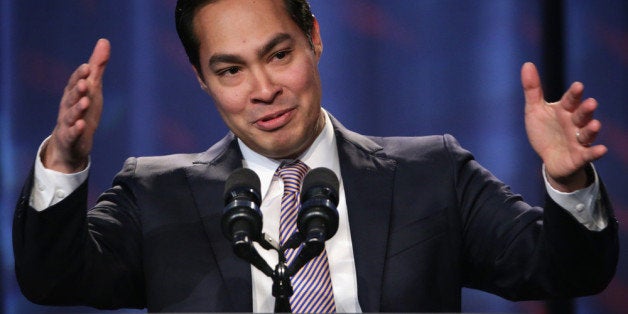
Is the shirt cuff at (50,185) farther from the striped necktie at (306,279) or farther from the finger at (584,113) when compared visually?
the finger at (584,113)

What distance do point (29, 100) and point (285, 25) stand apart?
1.17 metres

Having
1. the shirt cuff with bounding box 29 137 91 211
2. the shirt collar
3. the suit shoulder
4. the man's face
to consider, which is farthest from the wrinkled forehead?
the shirt cuff with bounding box 29 137 91 211

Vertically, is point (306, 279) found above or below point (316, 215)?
Result: below

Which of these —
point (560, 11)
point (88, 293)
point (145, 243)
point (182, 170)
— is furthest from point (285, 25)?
point (560, 11)

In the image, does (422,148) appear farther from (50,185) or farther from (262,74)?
(50,185)

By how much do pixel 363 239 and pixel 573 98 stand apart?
0.65 meters

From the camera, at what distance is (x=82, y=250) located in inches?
76.0

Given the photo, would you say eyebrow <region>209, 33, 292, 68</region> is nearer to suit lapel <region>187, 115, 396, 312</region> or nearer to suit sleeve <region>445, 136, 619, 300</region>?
suit lapel <region>187, 115, 396, 312</region>

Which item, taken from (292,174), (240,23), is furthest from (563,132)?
(240,23)

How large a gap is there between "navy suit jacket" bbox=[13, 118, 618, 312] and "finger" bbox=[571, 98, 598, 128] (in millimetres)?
330

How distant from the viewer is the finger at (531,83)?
172 centimetres

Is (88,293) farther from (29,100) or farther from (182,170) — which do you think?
(29,100)

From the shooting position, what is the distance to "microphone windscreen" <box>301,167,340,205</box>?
4.88 ft

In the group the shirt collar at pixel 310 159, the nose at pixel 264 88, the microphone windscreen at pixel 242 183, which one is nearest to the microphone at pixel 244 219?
the microphone windscreen at pixel 242 183
